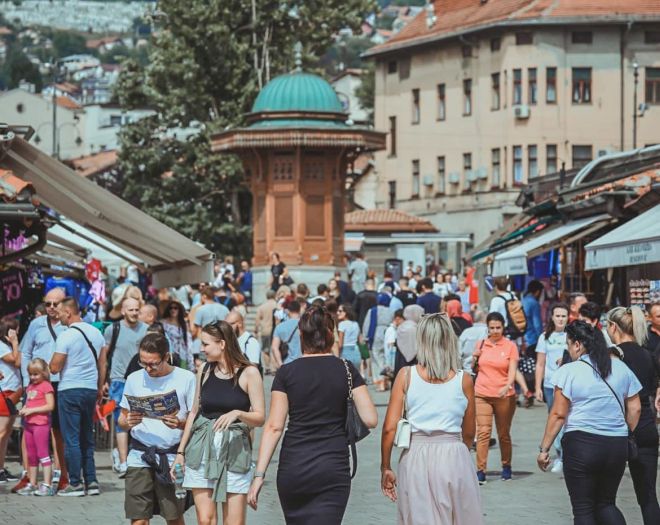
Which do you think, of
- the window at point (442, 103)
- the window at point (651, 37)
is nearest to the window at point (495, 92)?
the window at point (442, 103)

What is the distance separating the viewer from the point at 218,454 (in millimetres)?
10516

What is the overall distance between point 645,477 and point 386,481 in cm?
285

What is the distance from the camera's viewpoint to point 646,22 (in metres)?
71.9

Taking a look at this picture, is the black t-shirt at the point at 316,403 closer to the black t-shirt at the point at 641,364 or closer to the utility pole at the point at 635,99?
the black t-shirt at the point at 641,364

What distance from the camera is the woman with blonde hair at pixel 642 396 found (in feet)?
38.3

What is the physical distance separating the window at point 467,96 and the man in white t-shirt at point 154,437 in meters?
64.5

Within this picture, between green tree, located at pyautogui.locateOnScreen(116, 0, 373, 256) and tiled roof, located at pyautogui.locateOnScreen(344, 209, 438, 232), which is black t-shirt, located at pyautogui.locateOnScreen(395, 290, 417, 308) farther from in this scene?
tiled roof, located at pyautogui.locateOnScreen(344, 209, 438, 232)

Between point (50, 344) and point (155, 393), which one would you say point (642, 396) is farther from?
point (50, 344)

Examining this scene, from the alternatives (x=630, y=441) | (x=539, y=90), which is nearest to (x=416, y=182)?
(x=539, y=90)

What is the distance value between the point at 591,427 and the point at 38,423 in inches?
249

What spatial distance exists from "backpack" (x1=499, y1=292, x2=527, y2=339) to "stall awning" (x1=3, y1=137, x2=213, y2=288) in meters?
5.40

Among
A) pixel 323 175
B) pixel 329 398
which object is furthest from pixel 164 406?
pixel 323 175

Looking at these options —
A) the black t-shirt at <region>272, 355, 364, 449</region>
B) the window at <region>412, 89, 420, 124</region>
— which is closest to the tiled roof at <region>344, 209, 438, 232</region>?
the window at <region>412, 89, 420, 124</region>

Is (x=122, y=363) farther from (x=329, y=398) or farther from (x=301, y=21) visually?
Result: (x=301, y=21)
